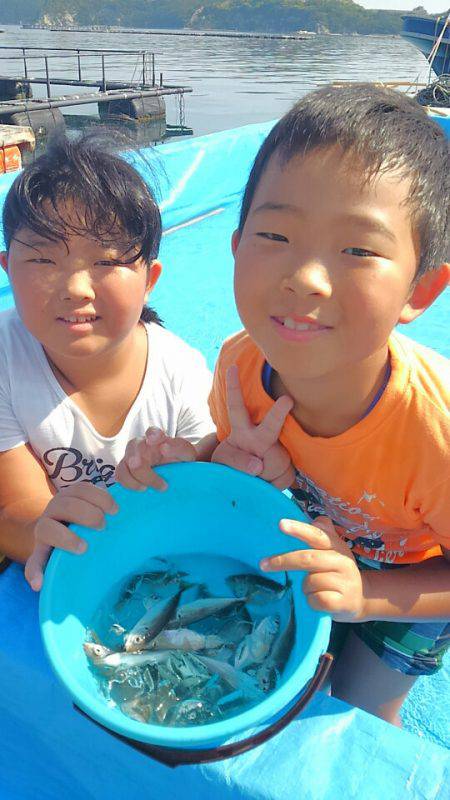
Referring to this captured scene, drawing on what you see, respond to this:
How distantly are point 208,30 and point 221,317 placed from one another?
387ft

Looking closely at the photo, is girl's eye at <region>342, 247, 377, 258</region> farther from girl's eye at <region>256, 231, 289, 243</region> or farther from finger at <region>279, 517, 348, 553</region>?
finger at <region>279, 517, 348, 553</region>

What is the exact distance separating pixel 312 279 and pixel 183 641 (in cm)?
96

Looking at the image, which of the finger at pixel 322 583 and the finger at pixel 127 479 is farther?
the finger at pixel 127 479

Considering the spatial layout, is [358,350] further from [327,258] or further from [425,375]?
[425,375]

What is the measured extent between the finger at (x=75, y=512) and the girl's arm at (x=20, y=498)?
26 cm

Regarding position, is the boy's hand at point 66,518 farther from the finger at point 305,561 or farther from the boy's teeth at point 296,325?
the boy's teeth at point 296,325

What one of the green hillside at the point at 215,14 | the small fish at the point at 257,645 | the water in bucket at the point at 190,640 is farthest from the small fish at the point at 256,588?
the green hillside at the point at 215,14

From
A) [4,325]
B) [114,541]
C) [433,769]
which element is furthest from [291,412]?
[4,325]

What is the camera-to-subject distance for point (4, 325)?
1902 mm

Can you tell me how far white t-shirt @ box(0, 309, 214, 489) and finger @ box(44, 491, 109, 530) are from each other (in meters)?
0.41

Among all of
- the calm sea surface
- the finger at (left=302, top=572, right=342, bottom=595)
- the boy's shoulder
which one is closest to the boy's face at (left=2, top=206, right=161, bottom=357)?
the boy's shoulder

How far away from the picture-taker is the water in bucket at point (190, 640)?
52.5 inches

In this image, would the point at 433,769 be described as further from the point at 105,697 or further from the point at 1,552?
the point at 1,552

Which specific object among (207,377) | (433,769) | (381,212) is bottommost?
(433,769)
